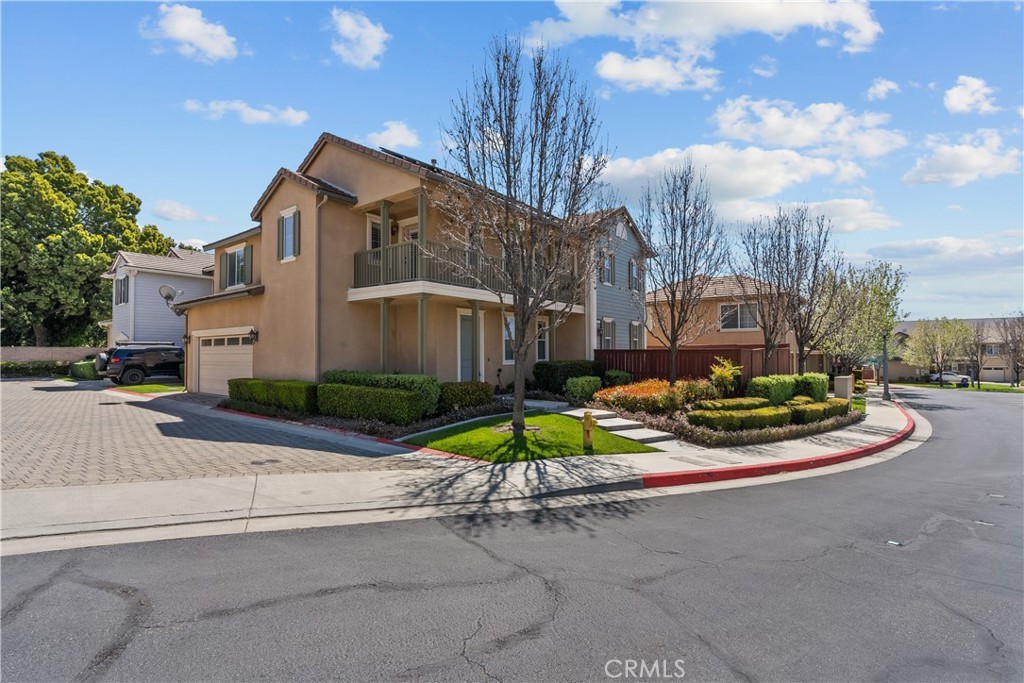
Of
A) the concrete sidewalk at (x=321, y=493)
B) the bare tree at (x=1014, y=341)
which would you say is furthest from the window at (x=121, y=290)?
the bare tree at (x=1014, y=341)

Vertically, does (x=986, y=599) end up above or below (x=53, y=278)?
below

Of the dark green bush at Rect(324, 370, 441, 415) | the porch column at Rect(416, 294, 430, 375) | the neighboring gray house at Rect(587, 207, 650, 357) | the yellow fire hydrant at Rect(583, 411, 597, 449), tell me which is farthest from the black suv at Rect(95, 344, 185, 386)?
the yellow fire hydrant at Rect(583, 411, 597, 449)

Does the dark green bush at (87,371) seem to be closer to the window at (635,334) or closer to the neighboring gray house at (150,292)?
the neighboring gray house at (150,292)

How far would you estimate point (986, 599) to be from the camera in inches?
183

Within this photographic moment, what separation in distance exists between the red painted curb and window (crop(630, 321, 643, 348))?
521 inches

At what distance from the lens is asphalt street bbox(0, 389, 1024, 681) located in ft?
11.5

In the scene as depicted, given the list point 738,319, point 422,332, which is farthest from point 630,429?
point 738,319

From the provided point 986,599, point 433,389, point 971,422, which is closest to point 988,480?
point 986,599

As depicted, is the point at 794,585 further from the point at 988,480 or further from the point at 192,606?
the point at 988,480

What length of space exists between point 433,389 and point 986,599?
10.7m

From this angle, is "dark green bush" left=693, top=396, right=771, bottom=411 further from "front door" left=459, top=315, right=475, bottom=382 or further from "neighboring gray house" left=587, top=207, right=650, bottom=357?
"neighboring gray house" left=587, top=207, right=650, bottom=357

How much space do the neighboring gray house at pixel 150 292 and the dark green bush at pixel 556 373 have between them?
2159 cm

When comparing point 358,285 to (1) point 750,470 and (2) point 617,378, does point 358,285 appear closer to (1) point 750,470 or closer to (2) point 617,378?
(2) point 617,378

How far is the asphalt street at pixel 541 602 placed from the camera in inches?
137
